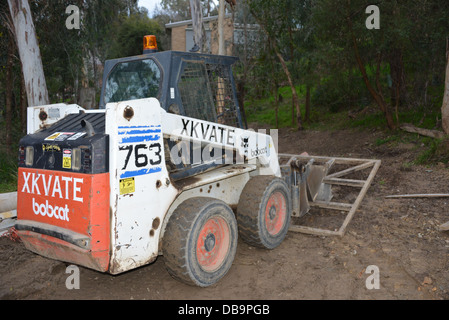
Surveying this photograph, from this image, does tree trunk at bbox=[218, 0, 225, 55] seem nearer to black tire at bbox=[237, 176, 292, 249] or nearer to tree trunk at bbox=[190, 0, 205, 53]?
tree trunk at bbox=[190, 0, 205, 53]

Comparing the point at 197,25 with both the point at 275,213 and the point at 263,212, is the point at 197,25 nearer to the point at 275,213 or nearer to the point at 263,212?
the point at 275,213

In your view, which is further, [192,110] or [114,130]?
[192,110]

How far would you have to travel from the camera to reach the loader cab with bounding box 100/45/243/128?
4484 millimetres

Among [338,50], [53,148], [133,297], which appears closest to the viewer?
[53,148]

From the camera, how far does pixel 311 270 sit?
4.84m

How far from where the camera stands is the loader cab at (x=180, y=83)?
4.48 m

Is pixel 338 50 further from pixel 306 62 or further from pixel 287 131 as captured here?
pixel 287 131

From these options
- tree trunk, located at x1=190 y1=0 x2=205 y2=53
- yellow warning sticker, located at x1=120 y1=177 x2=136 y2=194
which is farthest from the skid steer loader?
tree trunk, located at x1=190 y1=0 x2=205 y2=53

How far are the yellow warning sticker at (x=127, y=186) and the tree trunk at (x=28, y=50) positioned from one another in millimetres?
7814

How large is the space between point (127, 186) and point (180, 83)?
57.9 inches

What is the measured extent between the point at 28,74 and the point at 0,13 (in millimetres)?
2993

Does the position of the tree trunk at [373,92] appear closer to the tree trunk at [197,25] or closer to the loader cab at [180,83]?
the tree trunk at [197,25]

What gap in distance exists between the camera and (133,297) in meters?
4.29
